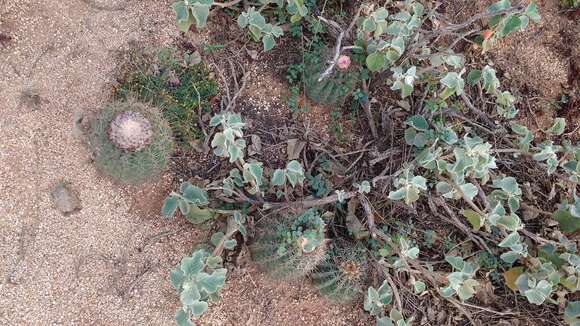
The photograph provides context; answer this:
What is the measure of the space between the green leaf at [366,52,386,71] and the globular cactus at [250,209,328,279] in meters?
0.82

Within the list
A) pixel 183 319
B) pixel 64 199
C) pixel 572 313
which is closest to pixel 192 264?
pixel 183 319

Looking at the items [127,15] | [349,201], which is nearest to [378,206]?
[349,201]

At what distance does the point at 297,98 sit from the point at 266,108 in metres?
0.19

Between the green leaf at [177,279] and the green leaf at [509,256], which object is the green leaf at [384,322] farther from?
the green leaf at [177,279]

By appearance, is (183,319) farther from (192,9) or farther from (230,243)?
(192,9)

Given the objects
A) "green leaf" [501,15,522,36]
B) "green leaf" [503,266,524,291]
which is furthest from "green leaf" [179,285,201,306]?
"green leaf" [501,15,522,36]

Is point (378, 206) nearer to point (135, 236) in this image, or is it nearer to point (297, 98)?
point (297, 98)

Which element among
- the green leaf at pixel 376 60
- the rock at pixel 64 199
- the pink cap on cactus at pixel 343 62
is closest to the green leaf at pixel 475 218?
the green leaf at pixel 376 60

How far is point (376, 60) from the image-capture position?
2930 millimetres

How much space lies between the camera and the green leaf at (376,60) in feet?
9.58

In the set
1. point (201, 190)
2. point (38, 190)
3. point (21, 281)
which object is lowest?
point (21, 281)

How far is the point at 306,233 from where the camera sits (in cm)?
255

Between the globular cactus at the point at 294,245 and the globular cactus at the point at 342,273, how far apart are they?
111 mm

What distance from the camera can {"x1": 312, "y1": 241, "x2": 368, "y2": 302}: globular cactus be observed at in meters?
2.77
